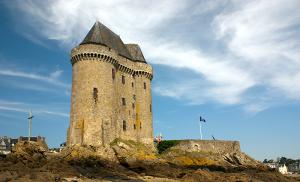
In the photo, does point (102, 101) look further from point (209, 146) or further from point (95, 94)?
point (209, 146)

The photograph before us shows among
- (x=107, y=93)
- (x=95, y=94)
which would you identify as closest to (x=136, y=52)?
(x=107, y=93)

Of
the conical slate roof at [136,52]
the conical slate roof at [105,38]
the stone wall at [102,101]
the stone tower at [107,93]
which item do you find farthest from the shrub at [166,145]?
the conical slate roof at [105,38]

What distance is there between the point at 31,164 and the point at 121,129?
59.4 ft

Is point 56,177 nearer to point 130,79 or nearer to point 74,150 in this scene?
point 74,150

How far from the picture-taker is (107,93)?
42844 millimetres

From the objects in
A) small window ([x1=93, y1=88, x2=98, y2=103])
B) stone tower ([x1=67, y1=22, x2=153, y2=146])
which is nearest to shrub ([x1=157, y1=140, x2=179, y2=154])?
stone tower ([x1=67, y1=22, x2=153, y2=146])

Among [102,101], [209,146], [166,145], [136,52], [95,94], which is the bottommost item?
[209,146]

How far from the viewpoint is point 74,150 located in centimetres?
3834

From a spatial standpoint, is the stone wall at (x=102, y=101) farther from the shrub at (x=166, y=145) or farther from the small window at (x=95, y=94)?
the shrub at (x=166, y=145)

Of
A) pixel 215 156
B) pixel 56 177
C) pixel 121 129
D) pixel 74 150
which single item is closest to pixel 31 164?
pixel 56 177

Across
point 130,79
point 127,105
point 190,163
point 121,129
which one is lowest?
point 190,163

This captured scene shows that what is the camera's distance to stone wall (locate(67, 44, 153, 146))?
4109 cm

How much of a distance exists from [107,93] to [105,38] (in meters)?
8.08

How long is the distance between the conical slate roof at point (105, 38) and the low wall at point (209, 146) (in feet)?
47.4
